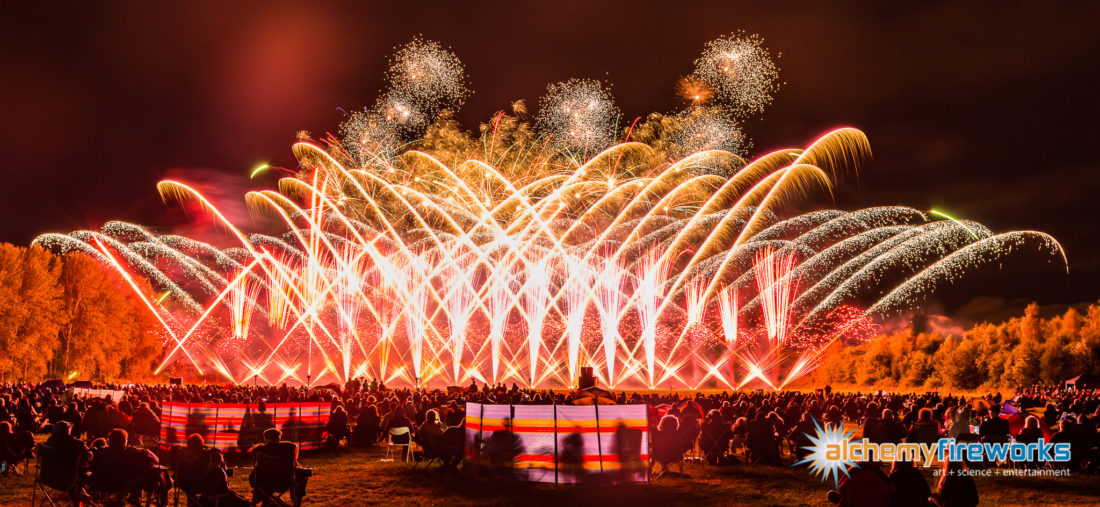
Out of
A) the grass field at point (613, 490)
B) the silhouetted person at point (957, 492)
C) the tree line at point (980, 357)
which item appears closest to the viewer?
the silhouetted person at point (957, 492)

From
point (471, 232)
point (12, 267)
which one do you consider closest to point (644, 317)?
point (471, 232)

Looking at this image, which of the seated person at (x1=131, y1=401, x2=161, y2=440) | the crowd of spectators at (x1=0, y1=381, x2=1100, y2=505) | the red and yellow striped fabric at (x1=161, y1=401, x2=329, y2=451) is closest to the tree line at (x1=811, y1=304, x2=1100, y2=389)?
the crowd of spectators at (x1=0, y1=381, x2=1100, y2=505)

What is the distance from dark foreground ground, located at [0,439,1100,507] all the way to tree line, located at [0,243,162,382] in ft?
165

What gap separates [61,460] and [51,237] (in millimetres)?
67846

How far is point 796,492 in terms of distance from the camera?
14406mm

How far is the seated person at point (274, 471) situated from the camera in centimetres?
1134

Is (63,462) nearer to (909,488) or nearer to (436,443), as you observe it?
(436,443)

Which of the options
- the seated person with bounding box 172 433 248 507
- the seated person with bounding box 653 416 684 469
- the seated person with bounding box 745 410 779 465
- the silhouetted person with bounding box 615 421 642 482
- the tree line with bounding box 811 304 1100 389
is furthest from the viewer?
the tree line with bounding box 811 304 1100 389

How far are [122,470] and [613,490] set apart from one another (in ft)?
25.8

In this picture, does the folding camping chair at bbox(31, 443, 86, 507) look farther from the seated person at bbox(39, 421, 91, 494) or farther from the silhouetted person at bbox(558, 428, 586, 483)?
the silhouetted person at bbox(558, 428, 586, 483)

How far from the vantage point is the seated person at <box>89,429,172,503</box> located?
1087 centimetres

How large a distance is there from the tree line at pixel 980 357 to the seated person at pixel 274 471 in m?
65.1

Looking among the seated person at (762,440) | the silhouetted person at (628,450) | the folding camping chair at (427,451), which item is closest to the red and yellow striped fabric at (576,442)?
the silhouetted person at (628,450)

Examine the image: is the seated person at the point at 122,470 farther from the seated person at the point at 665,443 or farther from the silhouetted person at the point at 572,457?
the seated person at the point at 665,443
